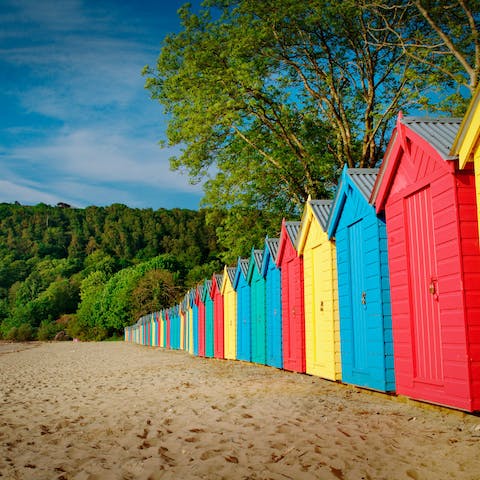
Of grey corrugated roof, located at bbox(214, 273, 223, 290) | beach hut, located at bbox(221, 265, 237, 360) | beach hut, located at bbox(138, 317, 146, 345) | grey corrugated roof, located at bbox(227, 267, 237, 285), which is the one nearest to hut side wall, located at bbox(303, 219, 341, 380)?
grey corrugated roof, located at bbox(227, 267, 237, 285)

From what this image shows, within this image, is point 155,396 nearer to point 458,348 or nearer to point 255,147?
point 458,348

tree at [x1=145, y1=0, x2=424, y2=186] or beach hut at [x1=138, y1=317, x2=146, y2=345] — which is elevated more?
tree at [x1=145, y1=0, x2=424, y2=186]

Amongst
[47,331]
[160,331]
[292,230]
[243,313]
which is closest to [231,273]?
[243,313]

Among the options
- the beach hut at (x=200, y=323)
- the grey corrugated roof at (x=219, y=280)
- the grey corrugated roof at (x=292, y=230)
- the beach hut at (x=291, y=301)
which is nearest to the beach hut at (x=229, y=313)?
the grey corrugated roof at (x=219, y=280)

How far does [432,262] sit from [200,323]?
18.0m

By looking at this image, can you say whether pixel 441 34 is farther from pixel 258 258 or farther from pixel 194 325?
pixel 194 325

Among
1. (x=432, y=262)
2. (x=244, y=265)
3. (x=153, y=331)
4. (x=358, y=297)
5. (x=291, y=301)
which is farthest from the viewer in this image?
(x=153, y=331)

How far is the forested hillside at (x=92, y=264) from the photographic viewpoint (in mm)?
70938

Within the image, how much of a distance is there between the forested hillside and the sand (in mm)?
51224

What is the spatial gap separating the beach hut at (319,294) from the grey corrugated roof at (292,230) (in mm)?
710

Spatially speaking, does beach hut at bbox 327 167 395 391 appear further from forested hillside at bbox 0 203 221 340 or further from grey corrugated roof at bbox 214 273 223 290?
forested hillside at bbox 0 203 221 340

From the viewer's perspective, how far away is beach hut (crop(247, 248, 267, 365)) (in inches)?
556

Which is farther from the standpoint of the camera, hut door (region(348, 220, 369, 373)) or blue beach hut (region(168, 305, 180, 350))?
blue beach hut (region(168, 305, 180, 350))

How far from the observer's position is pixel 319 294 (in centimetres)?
993
